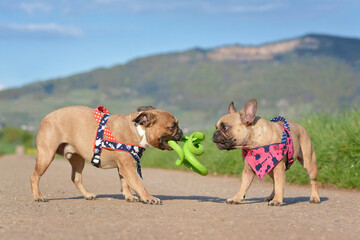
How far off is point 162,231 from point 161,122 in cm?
259

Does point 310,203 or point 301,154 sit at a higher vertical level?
point 301,154

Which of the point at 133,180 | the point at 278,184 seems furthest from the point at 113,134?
the point at 278,184

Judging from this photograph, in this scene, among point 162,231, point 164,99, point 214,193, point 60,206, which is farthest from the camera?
point 164,99

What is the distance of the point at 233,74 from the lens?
13038 cm

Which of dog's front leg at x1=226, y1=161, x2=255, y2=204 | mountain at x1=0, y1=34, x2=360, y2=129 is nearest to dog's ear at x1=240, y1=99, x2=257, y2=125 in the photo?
dog's front leg at x1=226, y1=161, x2=255, y2=204

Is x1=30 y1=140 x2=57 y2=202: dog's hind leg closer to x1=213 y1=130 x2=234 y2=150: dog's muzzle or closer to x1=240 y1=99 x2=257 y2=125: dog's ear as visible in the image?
x1=213 y1=130 x2=234 y2=150: dog's muzzle

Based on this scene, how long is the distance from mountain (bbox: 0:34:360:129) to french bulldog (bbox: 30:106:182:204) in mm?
81510

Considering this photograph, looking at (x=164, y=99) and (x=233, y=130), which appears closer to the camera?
(x=233, y=130)

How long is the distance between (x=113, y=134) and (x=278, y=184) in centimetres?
248

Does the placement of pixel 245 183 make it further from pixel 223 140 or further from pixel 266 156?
pixel 223 140

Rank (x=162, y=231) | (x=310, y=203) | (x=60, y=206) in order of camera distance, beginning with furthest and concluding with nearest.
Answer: (x=310, y=203)
(x=60, y=206)
(x=162, y=231)

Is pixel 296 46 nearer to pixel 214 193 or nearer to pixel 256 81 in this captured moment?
pixel 256 81

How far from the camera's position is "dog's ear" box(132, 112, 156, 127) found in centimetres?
761

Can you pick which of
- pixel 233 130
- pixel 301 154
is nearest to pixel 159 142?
pixel 233 130
